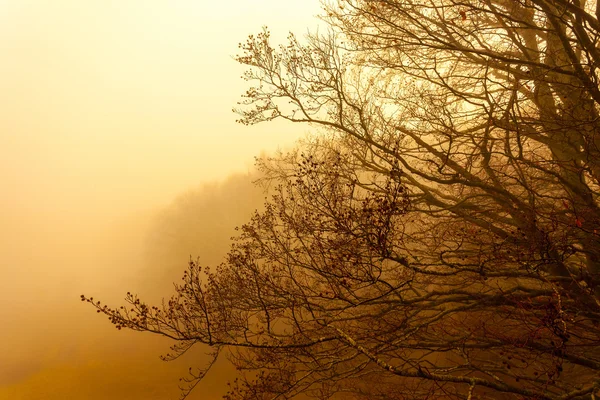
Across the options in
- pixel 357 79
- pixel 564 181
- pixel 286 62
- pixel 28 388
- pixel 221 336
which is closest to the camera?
pixel 564 181

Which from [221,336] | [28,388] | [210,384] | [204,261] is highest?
[204,261]

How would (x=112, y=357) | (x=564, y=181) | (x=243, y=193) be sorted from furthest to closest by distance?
(x=243, y=193) < (x=112, y=357) < (x=564, y=181)

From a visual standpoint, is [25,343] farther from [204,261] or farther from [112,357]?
[204,261]

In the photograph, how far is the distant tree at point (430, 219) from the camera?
3387 millimetres

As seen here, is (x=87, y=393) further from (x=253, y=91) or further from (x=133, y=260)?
(x=253, y=91)

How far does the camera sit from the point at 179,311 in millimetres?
3938

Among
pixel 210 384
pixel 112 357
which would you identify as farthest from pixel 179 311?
pixel 112 357

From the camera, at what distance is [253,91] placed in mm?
5348

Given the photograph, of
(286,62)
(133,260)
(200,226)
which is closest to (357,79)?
(286,62)

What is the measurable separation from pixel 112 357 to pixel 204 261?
3.24m

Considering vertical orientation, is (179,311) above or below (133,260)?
below

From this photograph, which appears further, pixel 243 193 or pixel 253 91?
pixel 243 193

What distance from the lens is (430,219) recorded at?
5664 millimetres

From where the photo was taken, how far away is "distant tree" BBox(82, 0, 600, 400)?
3387 mm
